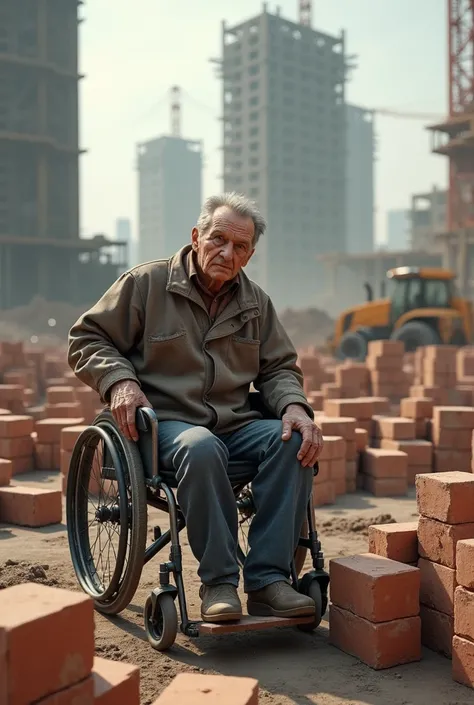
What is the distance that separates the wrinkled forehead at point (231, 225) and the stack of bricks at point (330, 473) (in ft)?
9.07

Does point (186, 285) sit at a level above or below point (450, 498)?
above

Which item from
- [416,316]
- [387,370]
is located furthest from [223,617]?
[416,316]

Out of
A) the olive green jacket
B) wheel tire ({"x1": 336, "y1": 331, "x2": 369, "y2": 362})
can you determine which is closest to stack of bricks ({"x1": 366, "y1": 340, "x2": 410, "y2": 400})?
wheel tire ({"x1": 336, "y1": 331, "x2": 369, "y2": 362})

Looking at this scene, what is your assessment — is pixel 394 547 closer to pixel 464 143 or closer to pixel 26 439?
pixel 26 439

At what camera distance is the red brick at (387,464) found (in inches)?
248

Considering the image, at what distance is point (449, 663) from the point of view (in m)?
2.97

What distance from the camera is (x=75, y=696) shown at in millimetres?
2020

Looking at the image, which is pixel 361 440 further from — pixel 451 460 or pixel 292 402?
pixel 292 402

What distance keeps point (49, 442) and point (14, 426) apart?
44 cm

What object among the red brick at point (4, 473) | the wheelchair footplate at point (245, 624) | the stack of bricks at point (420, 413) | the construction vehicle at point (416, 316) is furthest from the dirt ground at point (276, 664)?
the construction vehicle at point (416, 316)

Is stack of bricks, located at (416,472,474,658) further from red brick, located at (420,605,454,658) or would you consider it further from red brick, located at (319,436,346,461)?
red brick, located at (319,436,346,461)

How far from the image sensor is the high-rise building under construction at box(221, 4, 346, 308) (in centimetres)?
7588

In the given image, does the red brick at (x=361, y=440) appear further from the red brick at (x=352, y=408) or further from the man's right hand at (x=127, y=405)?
the man's right hand at (x=127, y=405)

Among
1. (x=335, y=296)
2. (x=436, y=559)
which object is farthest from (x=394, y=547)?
(x=335, y=296)
